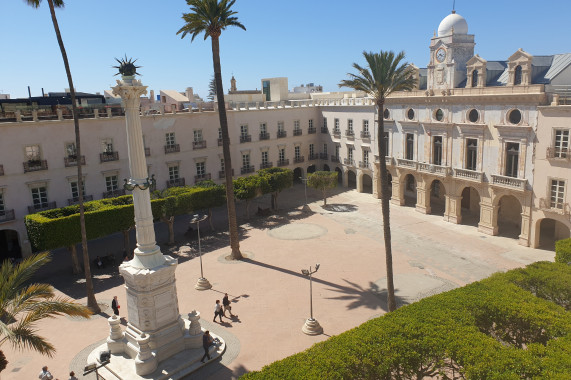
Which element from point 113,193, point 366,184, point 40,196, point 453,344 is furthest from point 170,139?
point 453,344

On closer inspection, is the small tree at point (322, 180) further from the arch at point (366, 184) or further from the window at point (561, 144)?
the window at point (561, 144)

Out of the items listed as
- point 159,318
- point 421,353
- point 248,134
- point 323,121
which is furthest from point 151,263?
point 323,121

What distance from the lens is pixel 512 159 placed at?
109ft

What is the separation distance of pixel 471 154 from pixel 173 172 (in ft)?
92.6

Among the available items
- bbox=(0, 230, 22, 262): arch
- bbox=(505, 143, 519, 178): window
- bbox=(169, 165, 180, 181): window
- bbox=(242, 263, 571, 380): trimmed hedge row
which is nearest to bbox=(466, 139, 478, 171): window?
bbox=(505, 143, 519, 178): window

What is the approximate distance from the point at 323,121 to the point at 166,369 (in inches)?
1637

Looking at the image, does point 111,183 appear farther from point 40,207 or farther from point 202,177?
point 202,177

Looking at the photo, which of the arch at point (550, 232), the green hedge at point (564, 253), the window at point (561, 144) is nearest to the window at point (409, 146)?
the arch at point (550, 232)

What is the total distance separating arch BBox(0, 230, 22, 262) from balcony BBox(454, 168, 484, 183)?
124ft

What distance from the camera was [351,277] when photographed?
1104 inches

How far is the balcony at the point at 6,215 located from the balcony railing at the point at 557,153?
40.3 metres

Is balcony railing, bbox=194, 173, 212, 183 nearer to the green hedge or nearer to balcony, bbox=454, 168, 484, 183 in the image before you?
balcony, bbox=454, 168, 484, 183

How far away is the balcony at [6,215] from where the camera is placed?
3294 cm

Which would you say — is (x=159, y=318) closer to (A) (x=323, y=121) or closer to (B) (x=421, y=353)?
(B) (x=421, y=353)
